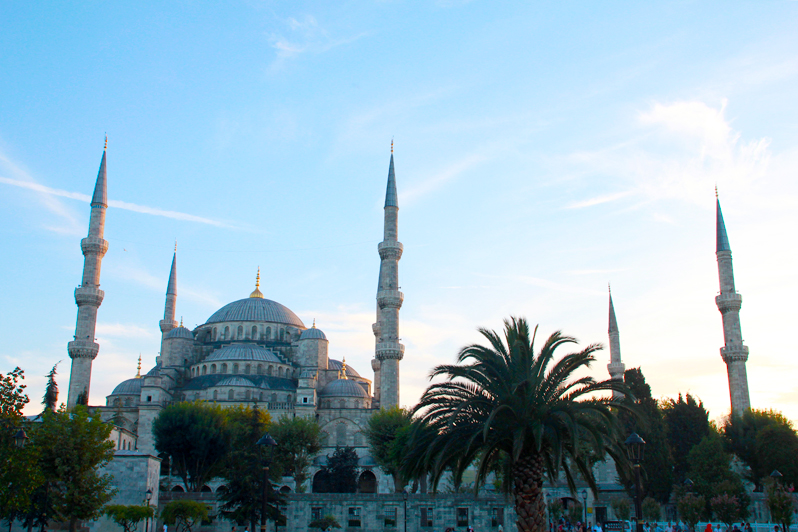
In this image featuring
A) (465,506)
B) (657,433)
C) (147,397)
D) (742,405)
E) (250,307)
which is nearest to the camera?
(465,506)

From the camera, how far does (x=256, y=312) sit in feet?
219

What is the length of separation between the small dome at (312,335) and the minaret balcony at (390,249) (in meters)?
17.1

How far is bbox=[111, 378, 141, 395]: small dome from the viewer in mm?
58531

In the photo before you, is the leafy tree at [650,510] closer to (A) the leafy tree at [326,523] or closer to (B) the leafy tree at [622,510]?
(B) the leafy tree at [622,510]

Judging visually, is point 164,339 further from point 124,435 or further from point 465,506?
point 465,506

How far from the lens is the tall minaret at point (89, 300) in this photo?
47.3 meters

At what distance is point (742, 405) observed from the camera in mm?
46125

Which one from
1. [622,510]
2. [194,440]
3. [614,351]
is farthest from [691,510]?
[614,351]

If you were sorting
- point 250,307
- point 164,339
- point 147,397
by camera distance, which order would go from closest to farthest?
1. point 147,397
2. point 164,339
3. point 250,307

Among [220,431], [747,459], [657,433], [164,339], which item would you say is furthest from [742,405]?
[164,339]

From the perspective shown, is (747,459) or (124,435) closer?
(747,459)

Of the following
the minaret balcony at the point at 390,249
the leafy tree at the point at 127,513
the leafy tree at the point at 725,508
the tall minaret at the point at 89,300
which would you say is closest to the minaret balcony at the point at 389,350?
the minaret balcony at the point at 390,249

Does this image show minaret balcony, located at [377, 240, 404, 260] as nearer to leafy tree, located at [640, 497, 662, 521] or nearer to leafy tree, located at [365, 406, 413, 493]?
leafy tree, located at [365, 406, 413, 493]

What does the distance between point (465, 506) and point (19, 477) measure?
823 inches
